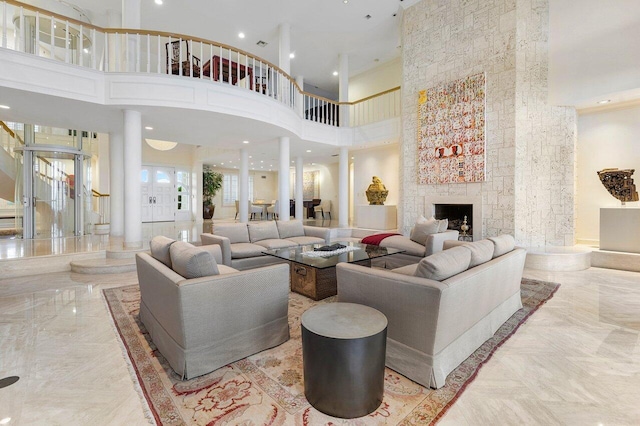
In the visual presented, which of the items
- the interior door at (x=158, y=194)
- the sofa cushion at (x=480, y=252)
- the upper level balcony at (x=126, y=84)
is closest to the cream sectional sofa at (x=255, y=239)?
the upper level balcony at (x=126, y=84)

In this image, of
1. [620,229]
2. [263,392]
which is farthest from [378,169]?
[263,392]

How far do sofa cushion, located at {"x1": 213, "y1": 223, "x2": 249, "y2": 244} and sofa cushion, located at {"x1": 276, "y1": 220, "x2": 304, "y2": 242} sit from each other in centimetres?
70

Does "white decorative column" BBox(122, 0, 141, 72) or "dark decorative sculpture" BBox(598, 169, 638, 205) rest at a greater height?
"white decorative column" BBox(122, 0, 141, 72)

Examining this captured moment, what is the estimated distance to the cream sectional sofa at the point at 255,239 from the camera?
4.58m

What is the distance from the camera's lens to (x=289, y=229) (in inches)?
A: 231

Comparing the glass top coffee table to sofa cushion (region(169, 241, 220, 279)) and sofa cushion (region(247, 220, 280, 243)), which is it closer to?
sofa cushion (region(247, 220, 280, 243))

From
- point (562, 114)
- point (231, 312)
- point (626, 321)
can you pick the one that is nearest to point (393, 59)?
point (562, 114)

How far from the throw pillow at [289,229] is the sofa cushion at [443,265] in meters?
3.93

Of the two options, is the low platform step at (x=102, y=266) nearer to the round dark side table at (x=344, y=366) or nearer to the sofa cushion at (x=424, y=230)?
the round dark side table at (x=344, y=366)

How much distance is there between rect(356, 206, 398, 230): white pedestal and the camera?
867 cm

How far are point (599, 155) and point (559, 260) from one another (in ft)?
8.64

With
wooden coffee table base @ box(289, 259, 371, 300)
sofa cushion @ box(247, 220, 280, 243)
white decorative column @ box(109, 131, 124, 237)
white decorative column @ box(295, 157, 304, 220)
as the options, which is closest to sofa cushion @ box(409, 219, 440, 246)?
wooden coffee table base @ box(289, 259, 371, 300)

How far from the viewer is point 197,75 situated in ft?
19.0

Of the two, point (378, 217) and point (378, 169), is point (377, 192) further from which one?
point (378, 169)
